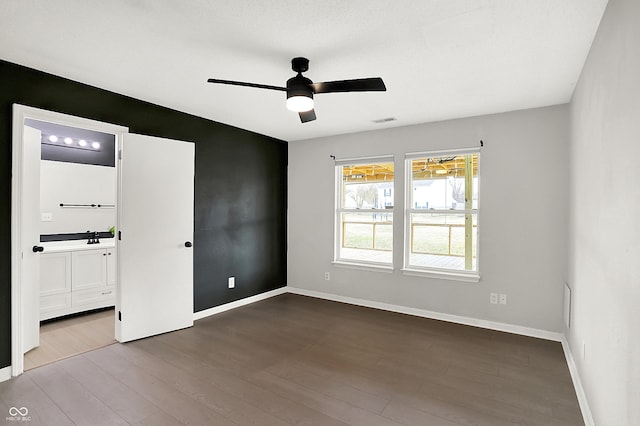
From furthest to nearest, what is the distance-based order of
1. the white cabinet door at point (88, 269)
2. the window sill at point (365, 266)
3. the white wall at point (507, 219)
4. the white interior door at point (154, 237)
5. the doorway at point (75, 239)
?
the window sill at point (365, 266), the white cabinet door at point (88, 269), the doorway at point (75, 239), the white wall at point (507, 219), the white interior door at point (154, 237)

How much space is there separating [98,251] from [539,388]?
512 centimetres

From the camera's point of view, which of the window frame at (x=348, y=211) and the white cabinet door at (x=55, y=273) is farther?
the window frame at (x=348, y=211)

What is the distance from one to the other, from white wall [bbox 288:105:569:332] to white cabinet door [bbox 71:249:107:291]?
3575 mm

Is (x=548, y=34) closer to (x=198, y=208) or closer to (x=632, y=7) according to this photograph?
(x=632, y=7)

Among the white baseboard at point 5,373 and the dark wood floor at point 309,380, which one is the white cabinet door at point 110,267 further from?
the white baseboard at point 5,373

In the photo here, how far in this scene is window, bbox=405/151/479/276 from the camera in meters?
4.07

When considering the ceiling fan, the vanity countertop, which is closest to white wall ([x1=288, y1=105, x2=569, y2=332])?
the ceiling fan

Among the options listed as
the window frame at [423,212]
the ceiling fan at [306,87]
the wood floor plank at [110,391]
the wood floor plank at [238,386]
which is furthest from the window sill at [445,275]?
the wood floor plank at [110,391]

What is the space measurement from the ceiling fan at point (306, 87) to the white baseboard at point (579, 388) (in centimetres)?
255

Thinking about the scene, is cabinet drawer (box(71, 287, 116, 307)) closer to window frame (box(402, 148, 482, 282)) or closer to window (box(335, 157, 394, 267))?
window (box(335, 157, 394, 267))

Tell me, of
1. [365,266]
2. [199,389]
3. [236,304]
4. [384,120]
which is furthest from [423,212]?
[199,389]

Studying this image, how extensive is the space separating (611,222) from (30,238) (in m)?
4.51

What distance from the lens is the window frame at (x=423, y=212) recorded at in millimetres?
3947

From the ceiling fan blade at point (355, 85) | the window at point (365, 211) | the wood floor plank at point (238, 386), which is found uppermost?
the ceiling fan blade at point (355, 85)
